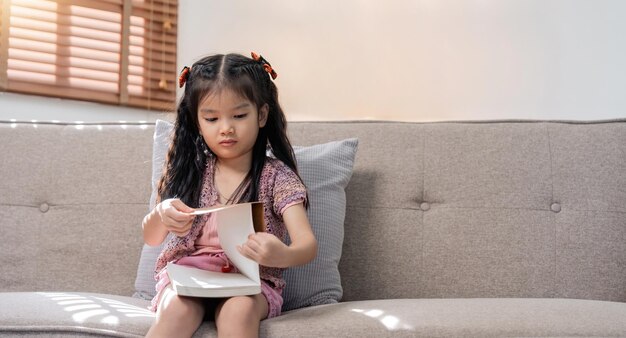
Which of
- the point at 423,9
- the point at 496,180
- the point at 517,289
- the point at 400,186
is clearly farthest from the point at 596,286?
the point at 423,9

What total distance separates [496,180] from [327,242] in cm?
45

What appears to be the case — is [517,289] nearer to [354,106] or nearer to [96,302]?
[96,302]

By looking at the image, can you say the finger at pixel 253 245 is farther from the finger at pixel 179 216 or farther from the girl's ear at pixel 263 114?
the girl's ear at pixel 263 114

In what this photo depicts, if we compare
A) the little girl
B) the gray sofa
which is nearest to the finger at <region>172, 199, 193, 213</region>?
the little girl

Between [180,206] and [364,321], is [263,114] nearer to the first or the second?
[180,206]

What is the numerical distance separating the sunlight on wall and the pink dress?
0.60 ft

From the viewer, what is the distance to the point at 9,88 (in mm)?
→ 2871

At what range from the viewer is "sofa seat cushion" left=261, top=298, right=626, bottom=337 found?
4.55 ft

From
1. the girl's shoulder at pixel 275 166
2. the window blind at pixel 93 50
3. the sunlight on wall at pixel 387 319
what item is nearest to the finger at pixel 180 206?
the girl's shoulder at pixel 275 166

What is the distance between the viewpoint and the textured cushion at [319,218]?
1774 mm

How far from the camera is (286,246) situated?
1454 millimetres

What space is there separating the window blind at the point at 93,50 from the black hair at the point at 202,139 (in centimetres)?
136

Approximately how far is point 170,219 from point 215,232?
0.14 meters

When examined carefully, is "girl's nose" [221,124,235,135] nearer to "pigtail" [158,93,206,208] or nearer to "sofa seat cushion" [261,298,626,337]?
"pigtail" [158,93,206,208]
